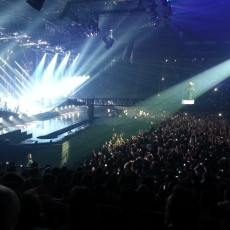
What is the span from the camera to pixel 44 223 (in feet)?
8.71

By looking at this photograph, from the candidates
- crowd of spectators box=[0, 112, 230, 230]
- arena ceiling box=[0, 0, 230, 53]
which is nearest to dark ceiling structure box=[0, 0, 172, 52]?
arena ceiling box=[0, 0, 230, 53]

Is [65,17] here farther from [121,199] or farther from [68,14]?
[121,199]

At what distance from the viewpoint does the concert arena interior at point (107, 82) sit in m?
15.1

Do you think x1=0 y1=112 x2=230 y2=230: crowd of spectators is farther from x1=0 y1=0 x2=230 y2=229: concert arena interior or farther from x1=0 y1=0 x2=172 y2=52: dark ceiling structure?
x1=0 y1=0 x2=172 y2=52: dark ceiling structure

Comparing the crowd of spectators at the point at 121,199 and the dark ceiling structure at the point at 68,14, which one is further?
the dark ceiling structure at the point at 68,14

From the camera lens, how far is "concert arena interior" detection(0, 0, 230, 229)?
49.5ft

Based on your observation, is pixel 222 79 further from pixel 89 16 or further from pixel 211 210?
pixel 211 210

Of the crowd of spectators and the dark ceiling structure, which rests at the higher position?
the dark ceiling structure

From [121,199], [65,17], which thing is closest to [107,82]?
[65,17]

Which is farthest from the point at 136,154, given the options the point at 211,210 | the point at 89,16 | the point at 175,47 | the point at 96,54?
the point at 175,47

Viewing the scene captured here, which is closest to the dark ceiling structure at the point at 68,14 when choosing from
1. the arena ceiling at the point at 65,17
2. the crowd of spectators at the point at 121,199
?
the arena ceiling at the point at 65,17

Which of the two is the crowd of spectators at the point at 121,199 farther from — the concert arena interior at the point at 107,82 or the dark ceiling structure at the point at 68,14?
the dark ceiling structure at the point at 68,14

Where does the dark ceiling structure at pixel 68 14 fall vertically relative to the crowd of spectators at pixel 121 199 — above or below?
above

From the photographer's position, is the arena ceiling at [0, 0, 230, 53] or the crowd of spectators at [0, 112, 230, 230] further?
the arena ceiling at [0, 0, 230, 53]
